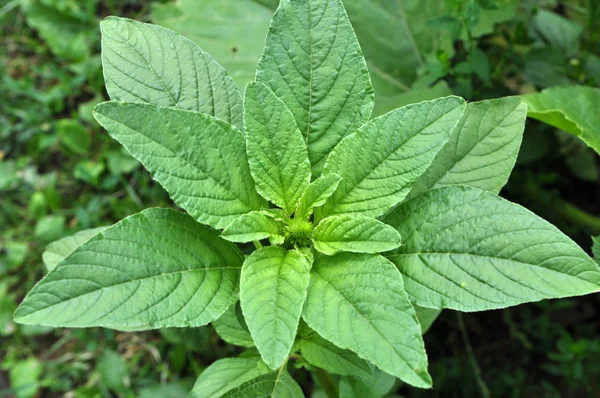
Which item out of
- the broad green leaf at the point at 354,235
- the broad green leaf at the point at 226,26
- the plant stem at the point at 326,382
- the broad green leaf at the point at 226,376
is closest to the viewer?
the broad green leaf at the point at 354,235

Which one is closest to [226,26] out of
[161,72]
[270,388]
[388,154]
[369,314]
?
[161,72]

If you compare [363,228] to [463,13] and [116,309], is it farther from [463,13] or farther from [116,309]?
[463,13]

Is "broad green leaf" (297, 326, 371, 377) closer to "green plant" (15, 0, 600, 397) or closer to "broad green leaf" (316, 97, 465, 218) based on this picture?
"green plant" (15, 0, 600, 397)

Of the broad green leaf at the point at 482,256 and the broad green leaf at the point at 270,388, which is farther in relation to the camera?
the broad green leaf at the point at 270,388

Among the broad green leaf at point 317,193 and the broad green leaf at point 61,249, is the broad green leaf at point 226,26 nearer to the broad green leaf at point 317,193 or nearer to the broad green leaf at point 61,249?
the broad green leaf at point 61,249

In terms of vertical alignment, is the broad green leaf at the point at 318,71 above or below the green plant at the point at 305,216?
above

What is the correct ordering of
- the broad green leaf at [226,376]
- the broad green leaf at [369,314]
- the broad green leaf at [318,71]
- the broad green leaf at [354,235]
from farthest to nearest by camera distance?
the broad green leaf at [226,376]
the broad green leaf at [318,71]
the broad green leaf at [354,235]
the broad green leaf at [369,314]

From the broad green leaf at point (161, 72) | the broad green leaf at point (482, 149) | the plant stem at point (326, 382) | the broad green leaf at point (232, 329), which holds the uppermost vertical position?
the broad green leaf at point (161, 72)

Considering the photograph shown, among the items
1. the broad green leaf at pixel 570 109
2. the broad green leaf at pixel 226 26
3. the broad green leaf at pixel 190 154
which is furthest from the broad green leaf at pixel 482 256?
the broad green leaf at pixel 226 26
